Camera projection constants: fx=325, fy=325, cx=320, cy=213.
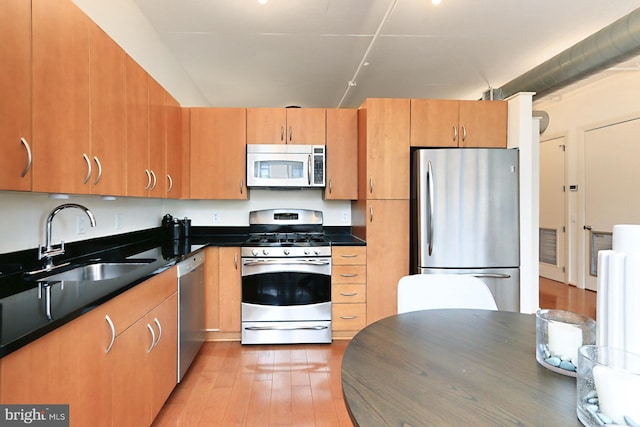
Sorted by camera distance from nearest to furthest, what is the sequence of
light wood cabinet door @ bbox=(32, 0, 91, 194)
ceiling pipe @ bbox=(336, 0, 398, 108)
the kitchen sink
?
light wood cabinet door @ bbox=(32, 0, 91, 194), the kitchen sink, ceiling pipe @ bbox=(336, 0, 398, 108)

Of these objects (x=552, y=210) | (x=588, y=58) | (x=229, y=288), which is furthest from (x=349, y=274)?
(x=552, y=210)

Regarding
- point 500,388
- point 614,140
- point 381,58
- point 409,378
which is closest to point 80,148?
point 409,378

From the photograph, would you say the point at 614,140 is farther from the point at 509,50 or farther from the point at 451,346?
the point at 451,346

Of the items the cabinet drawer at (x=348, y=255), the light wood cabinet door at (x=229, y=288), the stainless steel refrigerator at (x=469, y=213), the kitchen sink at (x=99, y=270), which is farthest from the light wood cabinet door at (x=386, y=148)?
the kitchen sink at (x=99, y=270)

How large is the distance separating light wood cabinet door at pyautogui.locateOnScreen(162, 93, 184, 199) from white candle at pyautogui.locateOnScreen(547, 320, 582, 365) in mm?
2555

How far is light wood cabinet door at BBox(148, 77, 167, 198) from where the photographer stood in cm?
229

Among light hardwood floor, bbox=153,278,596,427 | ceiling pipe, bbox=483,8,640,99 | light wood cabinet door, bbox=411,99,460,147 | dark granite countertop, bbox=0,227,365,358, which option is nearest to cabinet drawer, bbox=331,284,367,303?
light hardwood floor, bbox=153,278,596,427

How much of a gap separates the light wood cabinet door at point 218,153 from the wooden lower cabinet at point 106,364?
1356 millimetres

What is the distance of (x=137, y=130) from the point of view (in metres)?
2.05

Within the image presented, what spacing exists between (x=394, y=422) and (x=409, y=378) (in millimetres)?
194

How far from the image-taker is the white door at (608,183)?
4.08 meters

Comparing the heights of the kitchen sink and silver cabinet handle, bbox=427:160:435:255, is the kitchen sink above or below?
below

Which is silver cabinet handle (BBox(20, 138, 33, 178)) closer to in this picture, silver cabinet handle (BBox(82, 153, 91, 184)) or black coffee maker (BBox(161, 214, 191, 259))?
silver cabinet handle (BBox(82, 153, 91, 184))

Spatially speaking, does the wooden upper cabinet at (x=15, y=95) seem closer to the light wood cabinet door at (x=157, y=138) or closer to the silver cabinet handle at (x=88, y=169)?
the silver cabinet handle at (x=88, y=169)
